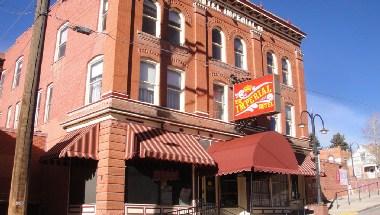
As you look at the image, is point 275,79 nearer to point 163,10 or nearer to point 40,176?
point 163,10

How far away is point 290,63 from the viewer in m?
28.7

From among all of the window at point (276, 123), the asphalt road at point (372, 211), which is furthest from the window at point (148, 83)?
the asphalt road at point (372, 211)

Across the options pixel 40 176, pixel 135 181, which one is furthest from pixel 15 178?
pixel 40 176

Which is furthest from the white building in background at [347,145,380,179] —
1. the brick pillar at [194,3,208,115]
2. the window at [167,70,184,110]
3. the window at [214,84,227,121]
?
the window at [167,70,184,110]

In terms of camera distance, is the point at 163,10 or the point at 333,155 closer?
the point at 163,10

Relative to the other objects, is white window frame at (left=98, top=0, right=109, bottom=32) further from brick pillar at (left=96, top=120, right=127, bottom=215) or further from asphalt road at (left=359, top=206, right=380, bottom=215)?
asphalt road at (left=359, top=206, right=380, bottom=215)

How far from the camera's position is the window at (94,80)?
61.4 ft

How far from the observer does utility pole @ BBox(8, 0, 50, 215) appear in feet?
31.1

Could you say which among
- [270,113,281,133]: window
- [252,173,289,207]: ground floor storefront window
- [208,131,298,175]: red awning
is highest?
[270,113,281,133]: window

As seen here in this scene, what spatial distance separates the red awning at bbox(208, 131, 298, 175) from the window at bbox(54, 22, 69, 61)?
977cm

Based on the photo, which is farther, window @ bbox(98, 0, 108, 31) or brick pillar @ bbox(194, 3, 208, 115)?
brick pillar @ bbox(194, 3, 208, 115)

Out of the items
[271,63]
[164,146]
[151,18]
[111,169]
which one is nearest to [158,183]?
[164,146]

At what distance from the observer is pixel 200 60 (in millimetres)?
21688

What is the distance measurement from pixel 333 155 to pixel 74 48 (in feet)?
178
